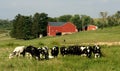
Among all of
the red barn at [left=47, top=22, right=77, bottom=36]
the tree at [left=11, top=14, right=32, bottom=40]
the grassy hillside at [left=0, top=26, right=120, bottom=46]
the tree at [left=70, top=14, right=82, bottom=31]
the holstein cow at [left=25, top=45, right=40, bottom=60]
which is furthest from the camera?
the tree at [left=70, top=14, right=82, bottom=31]

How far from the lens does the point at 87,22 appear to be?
185 meters

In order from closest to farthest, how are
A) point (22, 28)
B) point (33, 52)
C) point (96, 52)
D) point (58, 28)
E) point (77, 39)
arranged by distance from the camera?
point (33, 52) < point (96, 52) < point (77, 39) < point (22, 28) < point (58, 28)

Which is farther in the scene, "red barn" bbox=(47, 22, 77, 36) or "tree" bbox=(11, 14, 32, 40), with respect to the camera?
"red barn" bbox=(47, 22, 77, 36)

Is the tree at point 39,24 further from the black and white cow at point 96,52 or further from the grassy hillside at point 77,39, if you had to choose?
the black and white cow at point 96,52

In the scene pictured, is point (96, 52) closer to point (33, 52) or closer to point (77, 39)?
point (33, 52)

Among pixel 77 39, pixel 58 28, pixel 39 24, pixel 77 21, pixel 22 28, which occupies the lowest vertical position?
pixel 58 28

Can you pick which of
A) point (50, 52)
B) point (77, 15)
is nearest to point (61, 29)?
point (77, 15)

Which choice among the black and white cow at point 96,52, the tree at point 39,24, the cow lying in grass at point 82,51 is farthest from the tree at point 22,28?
the black and white cow at point 96,52

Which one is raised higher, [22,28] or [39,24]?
[39,24]

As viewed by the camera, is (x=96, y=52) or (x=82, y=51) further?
(x=82, y=51)

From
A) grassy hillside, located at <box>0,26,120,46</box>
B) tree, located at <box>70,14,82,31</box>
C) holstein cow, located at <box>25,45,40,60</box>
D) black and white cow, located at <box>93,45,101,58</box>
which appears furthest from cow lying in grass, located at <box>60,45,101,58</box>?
tree, located at <box>70,14,82,31</box>

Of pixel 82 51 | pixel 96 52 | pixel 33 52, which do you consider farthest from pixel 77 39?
pixel 33 52

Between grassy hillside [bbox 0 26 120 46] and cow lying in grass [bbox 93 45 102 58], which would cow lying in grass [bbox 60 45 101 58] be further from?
grassy hillside [bbox 0 26 120 46]

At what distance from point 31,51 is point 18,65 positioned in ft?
14.3
